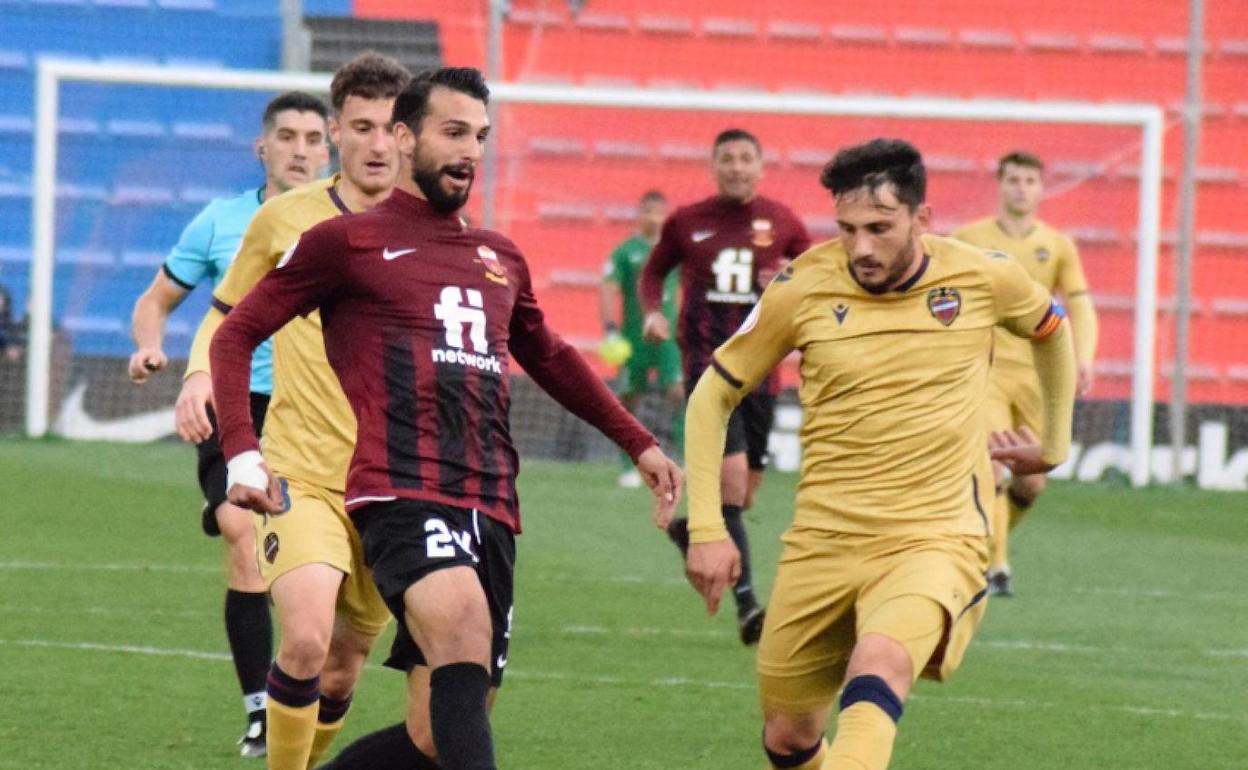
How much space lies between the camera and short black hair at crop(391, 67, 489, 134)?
5340 millimetres

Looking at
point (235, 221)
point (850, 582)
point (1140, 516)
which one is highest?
point (235, 221)

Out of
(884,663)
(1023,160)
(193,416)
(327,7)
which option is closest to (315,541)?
(193,416)

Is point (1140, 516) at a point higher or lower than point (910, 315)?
lower

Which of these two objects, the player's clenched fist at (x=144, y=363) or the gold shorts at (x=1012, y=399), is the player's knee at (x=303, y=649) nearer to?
A: the player's clenched fist at (x=144, y=363)

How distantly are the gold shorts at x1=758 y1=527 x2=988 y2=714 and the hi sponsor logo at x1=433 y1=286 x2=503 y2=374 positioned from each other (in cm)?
98

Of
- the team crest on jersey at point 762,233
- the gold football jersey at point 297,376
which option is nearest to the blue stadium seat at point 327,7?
the team crest on jersey at point 762,233

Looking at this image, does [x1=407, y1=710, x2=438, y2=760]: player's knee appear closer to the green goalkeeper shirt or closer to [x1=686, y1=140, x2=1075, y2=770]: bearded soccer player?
[x1=686, y1=140, x2=1075, y2=770]: bearded soccer player

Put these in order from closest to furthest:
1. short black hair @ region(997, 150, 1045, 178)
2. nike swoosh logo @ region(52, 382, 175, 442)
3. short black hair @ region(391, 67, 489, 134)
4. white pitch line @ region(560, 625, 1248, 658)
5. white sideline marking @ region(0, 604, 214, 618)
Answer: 1. short black hair @ region(391, 67, 489, 134)
2. white pitch line @ region(560, 625, 1248, 658)
3. white sideline marking @ region(0, 604, 214, 618)
4. short black hair @ region(997, 150, 1045, 178)
5. nike swoosh logo @ region(52, 382, 175, 442)

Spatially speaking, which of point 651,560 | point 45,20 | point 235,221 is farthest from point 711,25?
point 235,221

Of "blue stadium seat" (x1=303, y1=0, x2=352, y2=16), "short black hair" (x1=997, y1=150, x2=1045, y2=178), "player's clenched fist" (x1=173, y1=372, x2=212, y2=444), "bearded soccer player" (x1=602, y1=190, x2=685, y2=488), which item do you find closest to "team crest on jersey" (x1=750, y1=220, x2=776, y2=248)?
"short black hair" (x1=997, y1=150, x2=1045, y2=178)

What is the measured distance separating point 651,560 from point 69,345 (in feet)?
22.2

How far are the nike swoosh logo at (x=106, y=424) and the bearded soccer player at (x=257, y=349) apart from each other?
983 cm

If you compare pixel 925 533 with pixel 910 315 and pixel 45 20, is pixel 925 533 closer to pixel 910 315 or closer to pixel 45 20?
pixel 910 315

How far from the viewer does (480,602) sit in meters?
5.12
